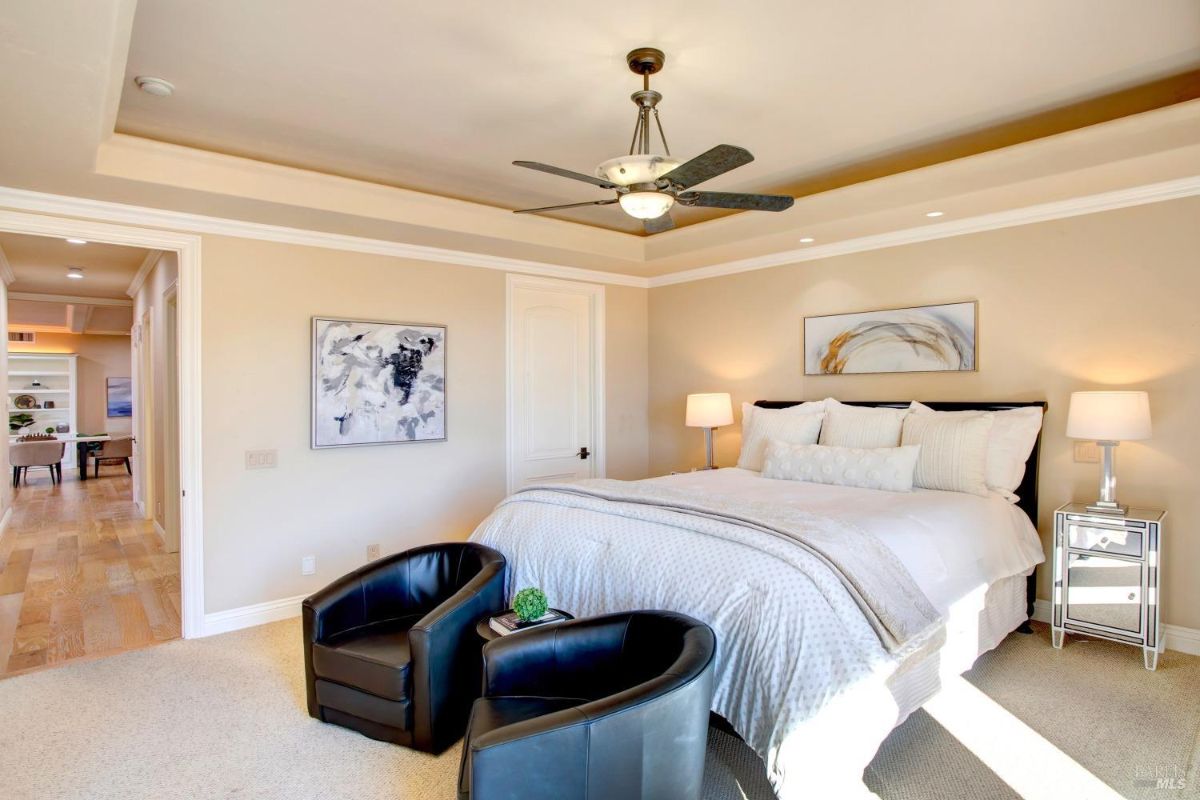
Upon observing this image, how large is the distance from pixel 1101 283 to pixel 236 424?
4993 millimetres

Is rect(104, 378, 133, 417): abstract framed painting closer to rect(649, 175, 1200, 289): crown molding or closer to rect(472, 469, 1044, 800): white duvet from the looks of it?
rect(649, 175, 1200, 289): crown molding

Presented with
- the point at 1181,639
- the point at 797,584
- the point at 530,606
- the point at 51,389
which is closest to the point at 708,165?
the point at 797,584

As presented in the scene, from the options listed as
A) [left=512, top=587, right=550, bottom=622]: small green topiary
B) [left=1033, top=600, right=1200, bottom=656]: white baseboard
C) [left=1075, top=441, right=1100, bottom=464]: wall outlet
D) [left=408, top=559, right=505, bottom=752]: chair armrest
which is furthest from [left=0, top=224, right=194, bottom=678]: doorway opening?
[left=1033, top=600, right=1200, bottom=656]: white baseboard

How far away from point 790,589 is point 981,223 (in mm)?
2980

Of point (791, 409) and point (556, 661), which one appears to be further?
point (791, 409)

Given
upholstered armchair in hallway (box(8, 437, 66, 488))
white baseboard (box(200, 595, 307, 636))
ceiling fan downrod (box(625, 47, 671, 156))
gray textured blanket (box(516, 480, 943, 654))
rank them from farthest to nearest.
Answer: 1. upholstered armchair in hallway (box(8, 437, 66, 488))
2. white baseboard (box(200, 595, 307, 636))
3. ceiling fan downrod (box(625, 47, 671, 156))
4. gray textured blanket (box(516, 480, 943, 654))

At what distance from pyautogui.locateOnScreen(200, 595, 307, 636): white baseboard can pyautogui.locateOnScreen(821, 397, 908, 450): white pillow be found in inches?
139

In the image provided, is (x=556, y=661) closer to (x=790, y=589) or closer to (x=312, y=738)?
(x=790, y=589)

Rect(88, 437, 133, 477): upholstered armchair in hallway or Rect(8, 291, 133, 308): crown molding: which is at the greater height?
Rect(8, 291, 133, 308): crown molding

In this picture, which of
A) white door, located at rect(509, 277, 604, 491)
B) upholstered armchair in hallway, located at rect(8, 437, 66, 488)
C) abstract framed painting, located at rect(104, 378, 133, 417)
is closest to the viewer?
white door, located at rect(509, 277, 604, 491)

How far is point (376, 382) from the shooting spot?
4.34 m

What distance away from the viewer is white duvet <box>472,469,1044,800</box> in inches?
77.3

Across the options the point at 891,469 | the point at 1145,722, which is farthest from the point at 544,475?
the point at 1145,722

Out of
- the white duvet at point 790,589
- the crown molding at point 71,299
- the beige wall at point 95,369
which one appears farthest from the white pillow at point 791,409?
the beige wall at point 95,369
